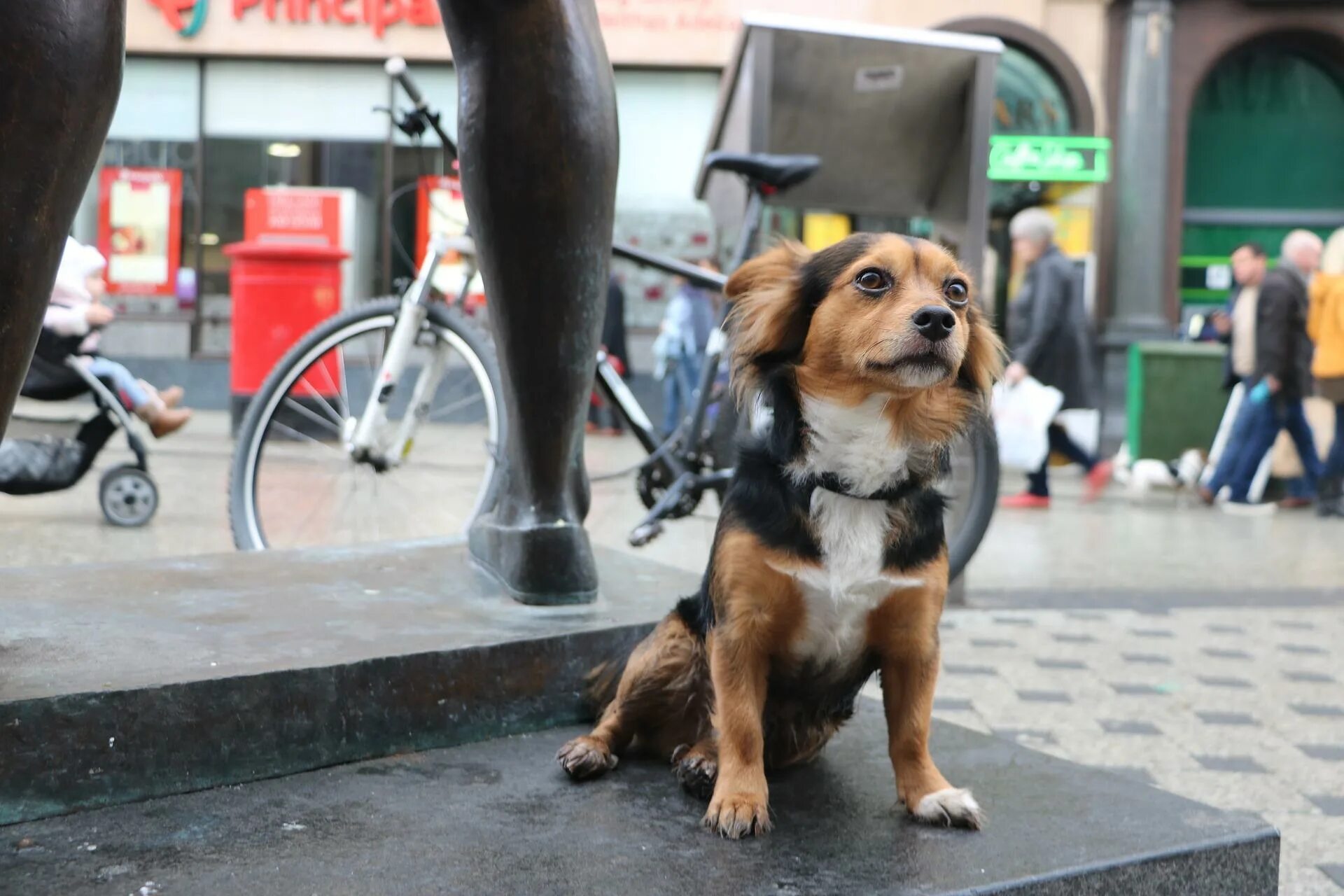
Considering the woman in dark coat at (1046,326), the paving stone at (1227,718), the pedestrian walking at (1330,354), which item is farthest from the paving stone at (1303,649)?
the pedestrian walking at (1330,354)

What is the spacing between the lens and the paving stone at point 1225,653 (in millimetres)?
4523

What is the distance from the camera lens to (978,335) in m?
1.92

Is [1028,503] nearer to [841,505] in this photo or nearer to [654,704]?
[654,704]

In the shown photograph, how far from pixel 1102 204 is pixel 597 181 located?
1381cm

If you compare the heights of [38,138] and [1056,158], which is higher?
[1056,158]

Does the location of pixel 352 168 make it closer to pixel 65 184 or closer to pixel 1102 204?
pixel 1102 204

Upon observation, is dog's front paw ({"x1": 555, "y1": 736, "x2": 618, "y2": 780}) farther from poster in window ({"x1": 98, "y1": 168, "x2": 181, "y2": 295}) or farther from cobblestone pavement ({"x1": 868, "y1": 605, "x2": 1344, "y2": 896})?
poster in window ({"x1": 98, "y1": 168, "x2": 181, "y2": 295})

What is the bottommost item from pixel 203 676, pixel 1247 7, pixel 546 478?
pixel 203 676

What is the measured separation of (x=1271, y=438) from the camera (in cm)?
1012

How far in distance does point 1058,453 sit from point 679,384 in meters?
3.79

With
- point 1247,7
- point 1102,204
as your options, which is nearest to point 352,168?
point 1102,204

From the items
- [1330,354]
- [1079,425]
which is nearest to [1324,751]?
[1079,425]

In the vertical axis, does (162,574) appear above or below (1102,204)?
below

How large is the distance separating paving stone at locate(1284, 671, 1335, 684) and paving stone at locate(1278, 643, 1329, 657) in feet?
1.01
